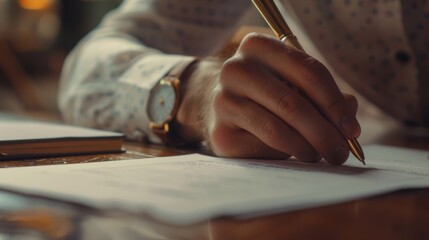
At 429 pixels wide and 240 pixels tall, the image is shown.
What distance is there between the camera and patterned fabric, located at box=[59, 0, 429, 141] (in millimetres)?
1000

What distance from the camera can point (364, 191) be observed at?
457mm

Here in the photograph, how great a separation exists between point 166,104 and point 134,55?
8.0 inches

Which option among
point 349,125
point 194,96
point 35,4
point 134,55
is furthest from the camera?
point 35,4

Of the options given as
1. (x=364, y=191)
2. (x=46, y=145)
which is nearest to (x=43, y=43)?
(x=46, y=145)

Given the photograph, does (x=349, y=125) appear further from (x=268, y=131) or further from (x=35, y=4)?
(x=35, y=4)

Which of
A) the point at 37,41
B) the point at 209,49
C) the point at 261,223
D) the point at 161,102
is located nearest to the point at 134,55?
the point at 161,102

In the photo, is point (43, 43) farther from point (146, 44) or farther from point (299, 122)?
point (299, 122)

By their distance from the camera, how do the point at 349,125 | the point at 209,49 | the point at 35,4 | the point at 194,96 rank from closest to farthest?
the point at 349,125
the point at 194,96
the point at 209,49
the point at 35,4

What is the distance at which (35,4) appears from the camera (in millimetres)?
3982

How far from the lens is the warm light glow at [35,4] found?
392 cm

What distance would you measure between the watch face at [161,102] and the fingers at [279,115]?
24 cm

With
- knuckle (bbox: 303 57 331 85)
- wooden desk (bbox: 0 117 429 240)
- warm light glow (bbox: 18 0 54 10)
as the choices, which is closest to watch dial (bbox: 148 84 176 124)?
knuckle (bbox: 303 57 331 85)

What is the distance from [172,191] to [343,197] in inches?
4.3

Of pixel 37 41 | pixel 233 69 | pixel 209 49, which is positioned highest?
pixel 233 69
